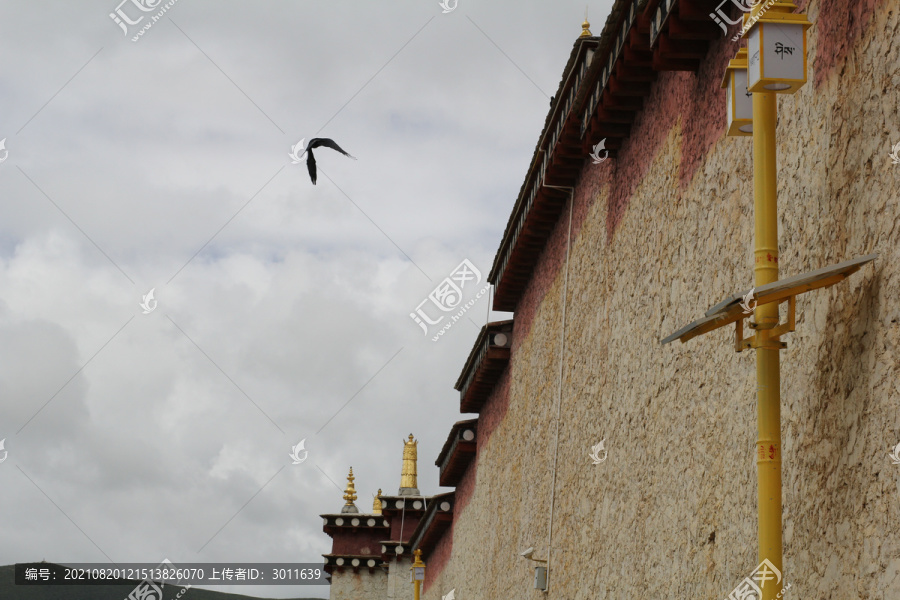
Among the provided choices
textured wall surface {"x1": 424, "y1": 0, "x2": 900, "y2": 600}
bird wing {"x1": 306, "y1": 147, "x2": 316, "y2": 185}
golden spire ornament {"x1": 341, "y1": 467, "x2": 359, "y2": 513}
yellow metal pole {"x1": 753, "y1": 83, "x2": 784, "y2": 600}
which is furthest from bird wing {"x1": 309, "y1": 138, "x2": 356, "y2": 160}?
golden spire ornament {"x1": 341, "y1": 467, "x2": 359, "y2": 513}

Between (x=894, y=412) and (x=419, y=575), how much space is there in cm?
2145

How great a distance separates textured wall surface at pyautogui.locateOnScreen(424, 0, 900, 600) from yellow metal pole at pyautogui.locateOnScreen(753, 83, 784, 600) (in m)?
0.23

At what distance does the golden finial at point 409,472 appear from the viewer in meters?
33.1

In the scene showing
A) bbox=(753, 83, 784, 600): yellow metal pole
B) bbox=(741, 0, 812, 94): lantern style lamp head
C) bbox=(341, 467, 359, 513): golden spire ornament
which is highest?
bbox=(341, 467, 359, 513): golden spire ornament

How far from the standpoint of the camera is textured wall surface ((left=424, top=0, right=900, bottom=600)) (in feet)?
15.6

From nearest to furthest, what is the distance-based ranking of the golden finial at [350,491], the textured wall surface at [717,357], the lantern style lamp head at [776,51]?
the textured wall surface at [717,357] → the lantern style lamp head at [776,51] → the golden finial at [350,491]

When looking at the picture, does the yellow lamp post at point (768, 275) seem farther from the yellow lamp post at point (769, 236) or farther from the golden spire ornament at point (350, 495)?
the golden spire ornament at point (350, 495)

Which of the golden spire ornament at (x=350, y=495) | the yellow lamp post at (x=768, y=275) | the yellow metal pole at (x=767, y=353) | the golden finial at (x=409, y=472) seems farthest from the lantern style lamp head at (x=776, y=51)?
the golden spire ornament at (x=350, y=495)

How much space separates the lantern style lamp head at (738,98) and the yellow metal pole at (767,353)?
1.12 feet

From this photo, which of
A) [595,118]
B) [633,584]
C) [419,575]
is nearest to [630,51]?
[595,118]

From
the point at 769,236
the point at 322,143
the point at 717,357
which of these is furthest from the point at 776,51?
the point at 322,143

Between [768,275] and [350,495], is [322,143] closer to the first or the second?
[768,275]

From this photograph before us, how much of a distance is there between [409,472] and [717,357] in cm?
2737

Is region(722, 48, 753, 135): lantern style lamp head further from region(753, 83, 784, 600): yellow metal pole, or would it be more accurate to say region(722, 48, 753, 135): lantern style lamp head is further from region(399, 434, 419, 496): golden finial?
region(399, 434, 419, 496): golden finial
